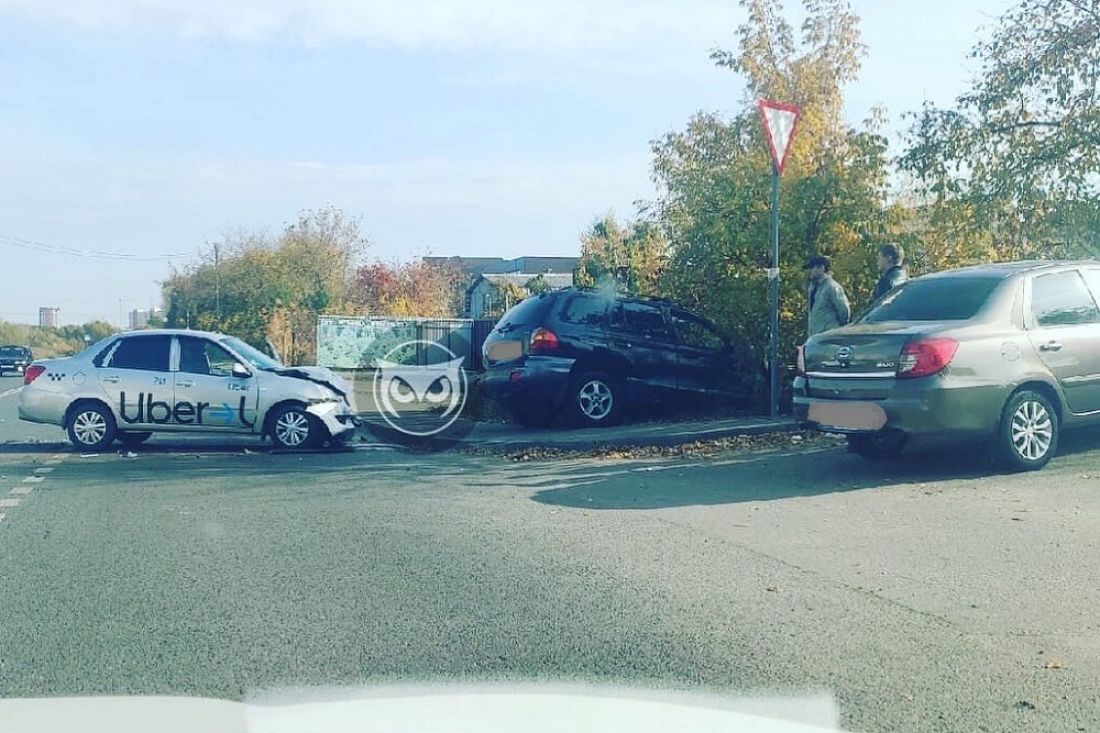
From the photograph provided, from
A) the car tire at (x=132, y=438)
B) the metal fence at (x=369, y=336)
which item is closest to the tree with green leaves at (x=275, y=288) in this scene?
the metal fence at (x=369, y=336)

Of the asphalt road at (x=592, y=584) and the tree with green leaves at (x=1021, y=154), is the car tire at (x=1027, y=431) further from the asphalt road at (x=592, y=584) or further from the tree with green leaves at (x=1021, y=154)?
the tree with green leaves at (x=1021, y=154)

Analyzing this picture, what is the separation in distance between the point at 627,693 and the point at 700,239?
37.5 ft

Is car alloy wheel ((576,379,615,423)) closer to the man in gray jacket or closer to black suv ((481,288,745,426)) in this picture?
black suv ((481,288,745,426))

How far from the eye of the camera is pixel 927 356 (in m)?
9.50

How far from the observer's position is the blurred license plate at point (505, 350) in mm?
14158

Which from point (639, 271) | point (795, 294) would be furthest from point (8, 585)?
point (639, 271)

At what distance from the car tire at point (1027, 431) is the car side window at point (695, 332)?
5572 millimetres

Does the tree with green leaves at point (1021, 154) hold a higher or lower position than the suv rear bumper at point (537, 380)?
higher

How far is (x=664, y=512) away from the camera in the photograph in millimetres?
8727

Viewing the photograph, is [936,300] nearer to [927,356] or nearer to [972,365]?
[972,365]

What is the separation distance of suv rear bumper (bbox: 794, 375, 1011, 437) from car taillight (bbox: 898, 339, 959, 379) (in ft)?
0.24

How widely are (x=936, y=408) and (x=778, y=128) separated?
4.65m

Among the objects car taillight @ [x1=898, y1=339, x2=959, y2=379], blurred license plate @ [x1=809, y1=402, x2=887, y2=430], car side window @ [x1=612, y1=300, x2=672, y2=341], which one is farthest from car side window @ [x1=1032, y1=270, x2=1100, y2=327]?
car side window @ [x1=612, y1=300, x2=672, y2=341]

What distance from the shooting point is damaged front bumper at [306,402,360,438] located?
44.8 ft
